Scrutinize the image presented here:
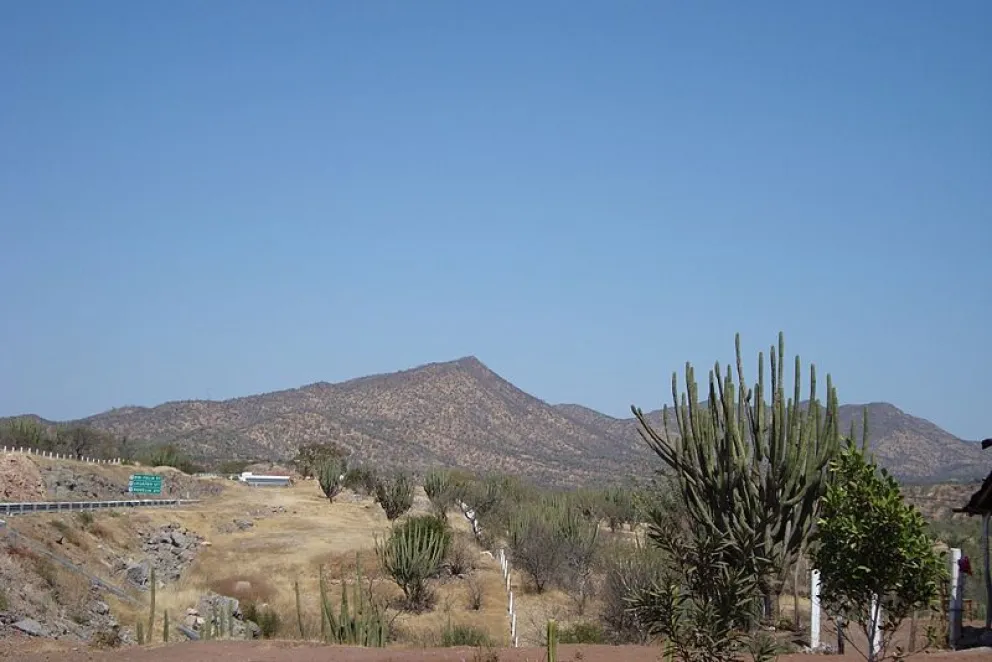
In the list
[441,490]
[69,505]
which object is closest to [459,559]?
[69,505]

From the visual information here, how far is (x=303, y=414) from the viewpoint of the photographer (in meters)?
118

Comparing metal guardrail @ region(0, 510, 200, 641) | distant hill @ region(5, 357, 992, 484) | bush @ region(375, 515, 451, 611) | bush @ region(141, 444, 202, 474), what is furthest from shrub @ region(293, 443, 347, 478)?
metal guardrail @ region(0, 510, 200, 641)

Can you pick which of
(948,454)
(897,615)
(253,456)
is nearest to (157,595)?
(897,615)

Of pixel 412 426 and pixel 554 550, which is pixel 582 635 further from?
pixel 412 426

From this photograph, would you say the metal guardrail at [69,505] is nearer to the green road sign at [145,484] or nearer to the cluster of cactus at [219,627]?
the green road sign at [145,484]

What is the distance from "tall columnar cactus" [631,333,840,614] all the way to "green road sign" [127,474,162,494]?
39.9m

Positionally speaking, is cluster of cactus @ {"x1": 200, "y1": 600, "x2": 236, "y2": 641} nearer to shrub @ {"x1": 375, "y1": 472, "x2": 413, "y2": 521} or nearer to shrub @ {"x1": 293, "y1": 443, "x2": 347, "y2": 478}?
shrub @ {"x1": 375, "y1": 472, "x2": 413, "y2": 521}

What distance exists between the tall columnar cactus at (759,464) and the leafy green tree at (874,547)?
4574 mm

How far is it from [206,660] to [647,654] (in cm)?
697

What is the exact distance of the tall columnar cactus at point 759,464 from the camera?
16.6 meters

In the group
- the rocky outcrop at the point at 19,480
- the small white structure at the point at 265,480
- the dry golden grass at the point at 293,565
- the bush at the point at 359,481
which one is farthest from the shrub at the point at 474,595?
the small white structure at the point at 265,480

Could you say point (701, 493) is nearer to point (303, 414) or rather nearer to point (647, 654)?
point (647, 654)

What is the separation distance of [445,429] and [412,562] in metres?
84.6

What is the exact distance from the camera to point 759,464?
17156mm
